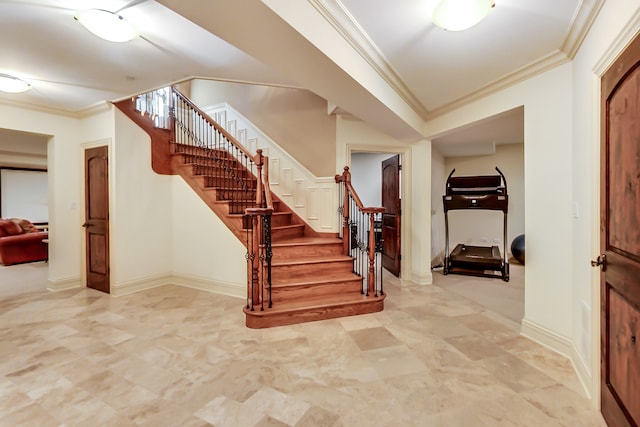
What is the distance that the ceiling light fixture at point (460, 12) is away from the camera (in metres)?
1.61

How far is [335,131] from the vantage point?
423 centimetres

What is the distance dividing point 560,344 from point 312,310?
2.08 m

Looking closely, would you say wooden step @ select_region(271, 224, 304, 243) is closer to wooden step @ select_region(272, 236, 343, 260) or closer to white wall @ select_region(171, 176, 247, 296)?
wooden step @ select_region(272, 236, 343, 260)

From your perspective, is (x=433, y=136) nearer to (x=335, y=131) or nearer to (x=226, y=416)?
(x=335, y=131)

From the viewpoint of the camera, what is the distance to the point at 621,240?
1.39 m

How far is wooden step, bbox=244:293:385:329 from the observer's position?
2754mm

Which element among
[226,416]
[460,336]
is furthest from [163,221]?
[460,336]

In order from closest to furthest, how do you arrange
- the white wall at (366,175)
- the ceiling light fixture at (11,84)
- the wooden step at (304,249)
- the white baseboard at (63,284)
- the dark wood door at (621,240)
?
the dark wood door at (621,240) → the ceiling light fixture at (11,84) → the wooden step at (304,249) → the white baseboard at (63,284) → the white wall at (366,175)

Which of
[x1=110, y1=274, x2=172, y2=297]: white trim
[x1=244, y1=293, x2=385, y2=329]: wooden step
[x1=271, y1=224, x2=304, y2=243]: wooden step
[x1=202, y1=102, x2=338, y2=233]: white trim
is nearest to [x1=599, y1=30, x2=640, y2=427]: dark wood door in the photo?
[x1=244, y1=293, x2=385, y2=329]: wooden step

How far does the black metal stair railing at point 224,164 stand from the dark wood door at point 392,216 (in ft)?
6.79

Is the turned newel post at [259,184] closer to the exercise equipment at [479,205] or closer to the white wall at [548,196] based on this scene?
the white wall at [548,196]

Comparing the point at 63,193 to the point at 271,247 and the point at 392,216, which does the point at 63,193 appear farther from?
the point at 392,216

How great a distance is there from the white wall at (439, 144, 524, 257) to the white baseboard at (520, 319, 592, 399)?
3421 mm

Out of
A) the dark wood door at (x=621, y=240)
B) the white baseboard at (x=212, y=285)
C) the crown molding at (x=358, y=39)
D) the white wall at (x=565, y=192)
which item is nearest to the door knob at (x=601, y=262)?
the dark wood door at (x=621, y=240)
